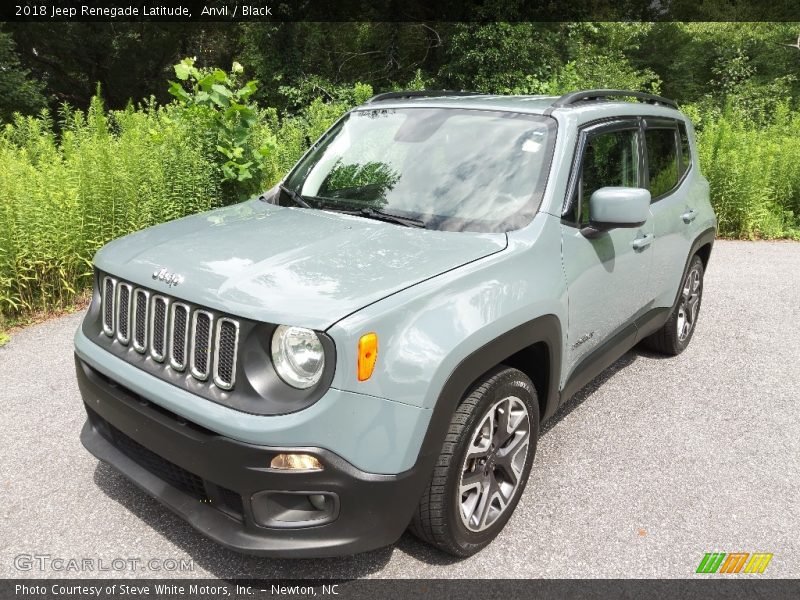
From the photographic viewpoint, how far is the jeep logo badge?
2.49m

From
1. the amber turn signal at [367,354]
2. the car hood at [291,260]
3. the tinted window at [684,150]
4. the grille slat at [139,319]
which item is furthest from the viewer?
the tinted window at [684,150]

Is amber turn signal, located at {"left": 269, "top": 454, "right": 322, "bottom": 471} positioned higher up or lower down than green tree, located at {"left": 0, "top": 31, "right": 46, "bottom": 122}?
higher up

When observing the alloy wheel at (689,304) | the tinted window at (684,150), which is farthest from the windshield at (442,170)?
the alloy wheel at (689,304)

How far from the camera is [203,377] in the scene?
2.37 meters

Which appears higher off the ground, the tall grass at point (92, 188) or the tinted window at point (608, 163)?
the tinted window at point (608, 163)

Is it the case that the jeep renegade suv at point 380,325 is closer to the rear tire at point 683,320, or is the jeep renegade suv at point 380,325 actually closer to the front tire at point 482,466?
the front tire at point 482,466

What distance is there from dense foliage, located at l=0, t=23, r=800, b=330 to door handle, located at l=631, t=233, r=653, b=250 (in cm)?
413

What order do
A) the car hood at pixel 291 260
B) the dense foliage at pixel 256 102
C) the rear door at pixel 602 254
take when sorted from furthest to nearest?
the dense foliage at pixel 256 102 < the rear door at pixel 602 254 < the car hood at pixel 291 260

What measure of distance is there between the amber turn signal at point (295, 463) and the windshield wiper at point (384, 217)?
1.28 metres

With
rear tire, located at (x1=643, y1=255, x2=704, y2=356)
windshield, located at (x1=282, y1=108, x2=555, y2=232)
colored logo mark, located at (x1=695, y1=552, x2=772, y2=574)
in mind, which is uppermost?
windshield, located at (x1=282, y1=108, x2=555, y2=232)

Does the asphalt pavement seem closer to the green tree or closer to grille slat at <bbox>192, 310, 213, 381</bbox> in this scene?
grille slat at <bbox>192, 310, 213, 381</bbox>

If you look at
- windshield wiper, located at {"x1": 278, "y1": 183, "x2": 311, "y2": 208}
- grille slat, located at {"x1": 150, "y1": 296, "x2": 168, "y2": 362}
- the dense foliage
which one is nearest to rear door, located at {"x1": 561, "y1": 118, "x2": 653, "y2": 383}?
windshield wiper, located at {"x1": 278, "y1": 183, "x2": 311, "y2": 208}

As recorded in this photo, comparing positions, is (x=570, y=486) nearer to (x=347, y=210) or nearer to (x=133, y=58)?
(x=347, y=210)

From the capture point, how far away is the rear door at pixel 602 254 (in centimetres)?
320
